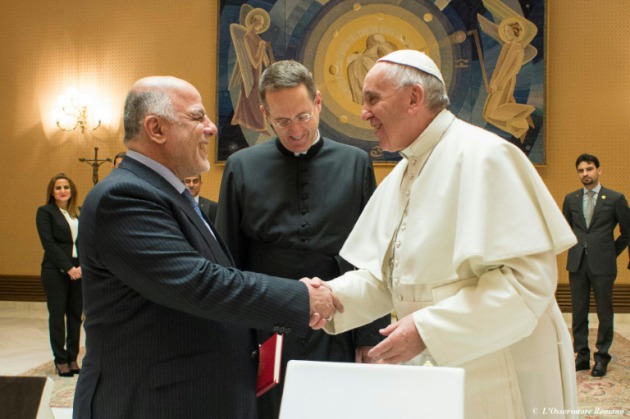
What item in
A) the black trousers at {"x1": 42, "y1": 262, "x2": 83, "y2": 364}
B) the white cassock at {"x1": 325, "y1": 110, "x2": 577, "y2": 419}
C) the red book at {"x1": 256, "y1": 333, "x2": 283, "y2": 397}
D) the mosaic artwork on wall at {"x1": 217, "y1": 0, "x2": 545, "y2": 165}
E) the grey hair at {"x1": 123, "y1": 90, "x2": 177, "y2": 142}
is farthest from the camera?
the mosaic artwork on wall at {"x1": 217, "y1": 0, "x2": 545, "y2": 165}

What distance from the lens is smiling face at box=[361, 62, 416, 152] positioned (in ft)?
7.44

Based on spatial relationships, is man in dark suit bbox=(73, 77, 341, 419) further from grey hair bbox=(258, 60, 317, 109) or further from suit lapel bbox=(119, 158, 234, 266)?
grey hair bbox=(258, 60, 317, 109)

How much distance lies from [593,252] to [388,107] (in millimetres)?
5289

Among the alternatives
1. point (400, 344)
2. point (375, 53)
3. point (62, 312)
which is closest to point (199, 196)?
point (62, 312)

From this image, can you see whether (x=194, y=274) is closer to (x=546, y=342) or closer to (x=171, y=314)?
(x=171, y=314)

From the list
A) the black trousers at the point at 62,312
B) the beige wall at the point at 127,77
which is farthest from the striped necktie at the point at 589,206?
the black trousers at the point at 62,312

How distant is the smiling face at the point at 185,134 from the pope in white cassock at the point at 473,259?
1.79 feet

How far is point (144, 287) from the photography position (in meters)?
2.00

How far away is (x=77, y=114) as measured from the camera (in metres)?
10.5

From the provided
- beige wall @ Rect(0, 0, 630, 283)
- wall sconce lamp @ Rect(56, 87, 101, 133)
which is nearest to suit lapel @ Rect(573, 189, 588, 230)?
beige wall @ Rect(0, 0, 630, 283)

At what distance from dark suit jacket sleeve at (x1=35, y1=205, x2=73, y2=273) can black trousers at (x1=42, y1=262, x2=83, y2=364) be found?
5.6 inches

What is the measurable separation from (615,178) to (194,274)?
28.0 feet

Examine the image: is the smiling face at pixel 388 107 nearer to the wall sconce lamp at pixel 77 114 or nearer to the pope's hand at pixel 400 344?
the pope's hand at pixel 400 344

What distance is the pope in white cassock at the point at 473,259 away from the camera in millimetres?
1972
